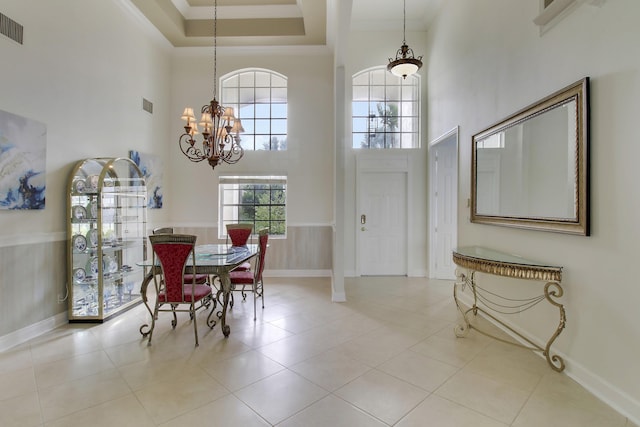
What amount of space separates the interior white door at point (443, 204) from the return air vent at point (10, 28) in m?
5.67

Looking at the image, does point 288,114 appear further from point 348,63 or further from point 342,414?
point 342,414

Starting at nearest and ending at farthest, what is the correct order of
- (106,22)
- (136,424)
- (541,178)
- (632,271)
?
(136,424)
(632,271)
(541,178)
(106,22)

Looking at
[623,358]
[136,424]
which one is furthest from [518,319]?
[136,424]

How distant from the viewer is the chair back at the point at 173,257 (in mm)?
2926

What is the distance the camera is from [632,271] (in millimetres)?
1996

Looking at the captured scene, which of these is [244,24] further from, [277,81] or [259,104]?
[259,104]

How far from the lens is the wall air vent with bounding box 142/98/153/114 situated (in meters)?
5.09

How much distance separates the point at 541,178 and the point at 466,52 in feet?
7.77

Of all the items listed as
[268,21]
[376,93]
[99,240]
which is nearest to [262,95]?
[268,21]

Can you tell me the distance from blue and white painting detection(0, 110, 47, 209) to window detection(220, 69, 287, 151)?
3.25 meters

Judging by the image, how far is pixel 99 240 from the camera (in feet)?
11.9

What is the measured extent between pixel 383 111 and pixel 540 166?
3.57 meters

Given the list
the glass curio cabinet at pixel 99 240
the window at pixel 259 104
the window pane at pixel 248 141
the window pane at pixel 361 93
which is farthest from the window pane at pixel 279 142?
the glass curio cabinet at pixel 99 240

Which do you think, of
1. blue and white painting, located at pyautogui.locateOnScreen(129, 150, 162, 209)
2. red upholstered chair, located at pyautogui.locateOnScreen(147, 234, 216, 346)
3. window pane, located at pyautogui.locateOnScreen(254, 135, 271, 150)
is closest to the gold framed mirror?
red upholstered chair, located at pyautogui.locateOnScreen(147, 234, 216, 346)
